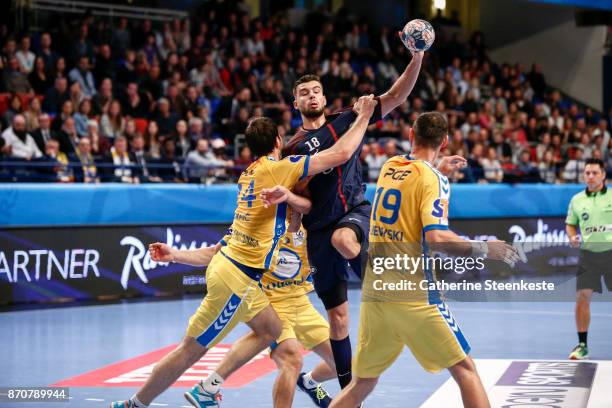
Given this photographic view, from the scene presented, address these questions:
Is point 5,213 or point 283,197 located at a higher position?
point 283,197

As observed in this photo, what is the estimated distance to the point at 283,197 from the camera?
6.05 meters

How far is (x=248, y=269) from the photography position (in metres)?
6.38

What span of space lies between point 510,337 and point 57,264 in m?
6.54

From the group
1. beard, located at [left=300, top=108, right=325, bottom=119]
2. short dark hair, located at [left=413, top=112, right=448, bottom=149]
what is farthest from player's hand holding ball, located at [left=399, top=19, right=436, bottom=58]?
short dark hair, located at [left=413, top=112, right=448, bottom=149]

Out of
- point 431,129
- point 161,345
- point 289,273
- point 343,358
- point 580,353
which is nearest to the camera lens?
point 431,129

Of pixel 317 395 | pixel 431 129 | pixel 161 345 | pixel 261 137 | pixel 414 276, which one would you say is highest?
pixel 431 129

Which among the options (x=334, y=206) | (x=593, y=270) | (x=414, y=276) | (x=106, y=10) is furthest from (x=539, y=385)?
(x=106, y=10)

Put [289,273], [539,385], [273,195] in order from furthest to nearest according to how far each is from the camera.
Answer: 1. [539,385]
2. [289,273]
3. [273,195]

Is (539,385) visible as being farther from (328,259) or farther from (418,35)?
(418,35)

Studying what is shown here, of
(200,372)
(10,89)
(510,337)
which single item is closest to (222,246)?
(200,372)

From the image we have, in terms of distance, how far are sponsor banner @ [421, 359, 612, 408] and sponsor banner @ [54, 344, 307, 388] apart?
6.05 ft

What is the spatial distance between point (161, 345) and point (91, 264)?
3894 mm

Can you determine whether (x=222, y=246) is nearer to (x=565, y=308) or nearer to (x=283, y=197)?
(x=283, y=197)

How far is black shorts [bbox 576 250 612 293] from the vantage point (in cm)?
989
